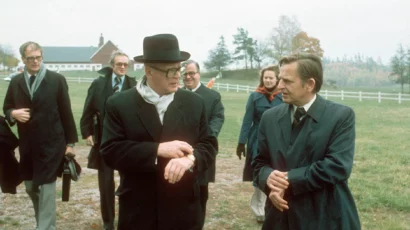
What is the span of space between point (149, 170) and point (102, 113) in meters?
3.16

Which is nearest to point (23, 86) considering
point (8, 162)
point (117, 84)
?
point (8, 162)

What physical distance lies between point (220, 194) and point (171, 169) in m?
5.17

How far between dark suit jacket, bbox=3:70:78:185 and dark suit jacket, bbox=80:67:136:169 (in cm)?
45

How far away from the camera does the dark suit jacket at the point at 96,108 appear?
20.4 feet

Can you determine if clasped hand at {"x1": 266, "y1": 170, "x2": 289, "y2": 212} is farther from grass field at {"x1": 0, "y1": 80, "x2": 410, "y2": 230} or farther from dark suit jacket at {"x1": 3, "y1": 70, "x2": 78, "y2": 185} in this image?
dark suit jacket at {"x1": 3, "y1": 70, "x2": 78, "y2": 185}

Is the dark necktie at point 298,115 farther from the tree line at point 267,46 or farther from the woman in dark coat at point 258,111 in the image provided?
the tree line at point 267,46

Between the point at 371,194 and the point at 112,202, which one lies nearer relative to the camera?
the point at 112,202

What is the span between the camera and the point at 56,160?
5832 mm

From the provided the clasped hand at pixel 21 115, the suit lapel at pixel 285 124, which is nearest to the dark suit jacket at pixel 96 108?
the clasped hand at pixel 21 115

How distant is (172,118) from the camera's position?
327 cm

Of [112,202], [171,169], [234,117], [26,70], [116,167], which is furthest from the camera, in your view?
[234,117]

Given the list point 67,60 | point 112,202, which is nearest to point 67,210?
point 112,202

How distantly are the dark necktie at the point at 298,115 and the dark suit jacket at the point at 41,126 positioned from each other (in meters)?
3.40

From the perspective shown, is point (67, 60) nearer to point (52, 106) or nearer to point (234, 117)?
point (234, 117)
